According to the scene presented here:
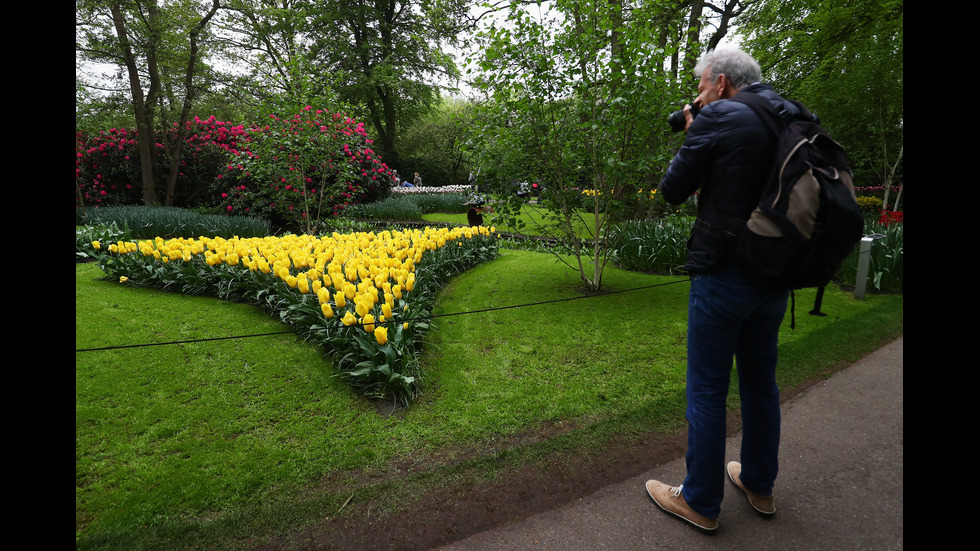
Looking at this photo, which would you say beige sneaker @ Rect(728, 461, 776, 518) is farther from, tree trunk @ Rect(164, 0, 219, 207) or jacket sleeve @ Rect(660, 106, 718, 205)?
tree trunk @ Rect(164, 0, 219, 207)

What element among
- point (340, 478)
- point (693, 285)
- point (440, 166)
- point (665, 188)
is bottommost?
point (340, 478)

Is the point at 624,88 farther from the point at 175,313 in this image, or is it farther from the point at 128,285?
the point at 128,285

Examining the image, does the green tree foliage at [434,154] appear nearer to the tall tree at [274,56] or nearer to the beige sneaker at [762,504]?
the tall tree at [274,56]

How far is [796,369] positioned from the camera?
3.33 metres

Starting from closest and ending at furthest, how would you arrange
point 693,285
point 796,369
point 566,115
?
point 693,285
point 796,369
point 566,115

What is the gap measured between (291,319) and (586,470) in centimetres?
281

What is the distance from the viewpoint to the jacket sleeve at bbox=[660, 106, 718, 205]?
1.56 m

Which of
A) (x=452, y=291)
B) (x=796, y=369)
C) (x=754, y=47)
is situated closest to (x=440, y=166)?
(x=754, y=47)

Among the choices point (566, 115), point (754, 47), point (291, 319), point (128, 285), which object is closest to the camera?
point (291, 319)

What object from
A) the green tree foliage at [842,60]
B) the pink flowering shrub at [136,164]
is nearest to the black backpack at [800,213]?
the green tree foliage at [842,60]

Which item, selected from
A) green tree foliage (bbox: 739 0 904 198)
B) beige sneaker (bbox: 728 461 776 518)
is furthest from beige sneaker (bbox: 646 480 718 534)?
green tree foliage (bbox: 739 0 904 198)

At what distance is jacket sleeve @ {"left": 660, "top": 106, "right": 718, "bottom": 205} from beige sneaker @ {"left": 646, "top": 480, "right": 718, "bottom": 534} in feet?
4.25

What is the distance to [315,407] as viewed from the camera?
2.72 m

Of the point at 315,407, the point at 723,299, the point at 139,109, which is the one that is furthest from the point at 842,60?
the point at 139,109
